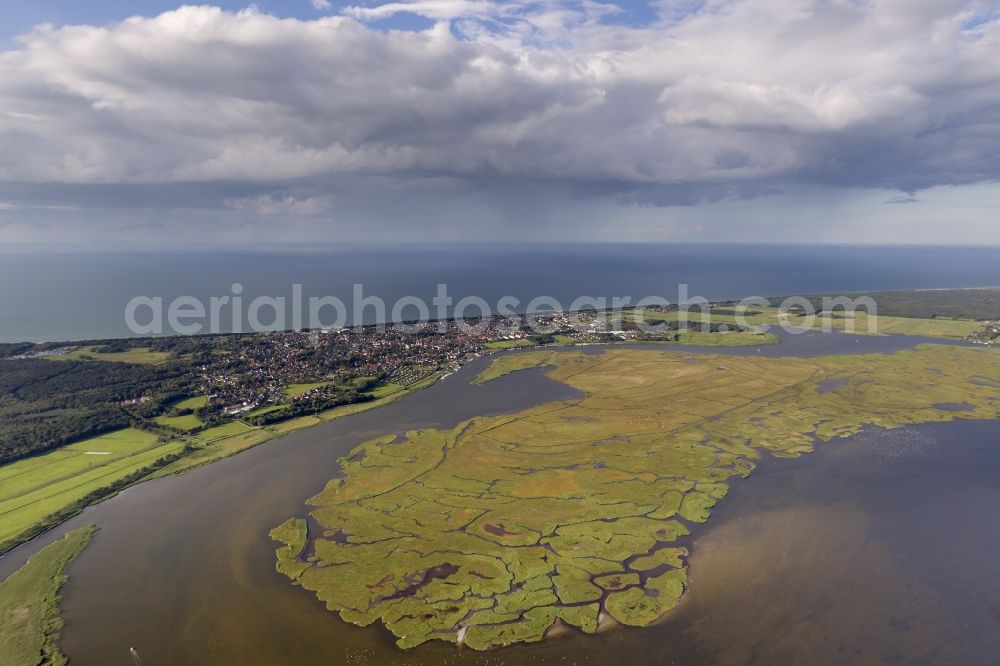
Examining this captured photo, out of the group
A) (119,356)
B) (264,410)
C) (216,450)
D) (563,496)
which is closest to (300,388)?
(264,410)

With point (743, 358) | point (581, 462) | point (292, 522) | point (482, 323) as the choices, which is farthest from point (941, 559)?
point (482, 323)

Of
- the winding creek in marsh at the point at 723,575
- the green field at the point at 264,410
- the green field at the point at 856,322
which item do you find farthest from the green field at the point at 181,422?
the green field at the point at 856,322

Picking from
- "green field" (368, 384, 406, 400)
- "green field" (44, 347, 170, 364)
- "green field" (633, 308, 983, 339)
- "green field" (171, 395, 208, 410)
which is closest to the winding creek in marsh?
"green field" (171, 395, 208, 410)

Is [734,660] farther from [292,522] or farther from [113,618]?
[113,618]

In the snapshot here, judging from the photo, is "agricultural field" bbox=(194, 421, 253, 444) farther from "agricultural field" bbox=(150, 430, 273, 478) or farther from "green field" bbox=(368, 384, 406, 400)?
Result: "green field" bbox=(368, 384, 406, 400)

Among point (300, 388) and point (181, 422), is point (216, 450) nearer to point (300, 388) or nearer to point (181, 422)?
point (181, 422)
